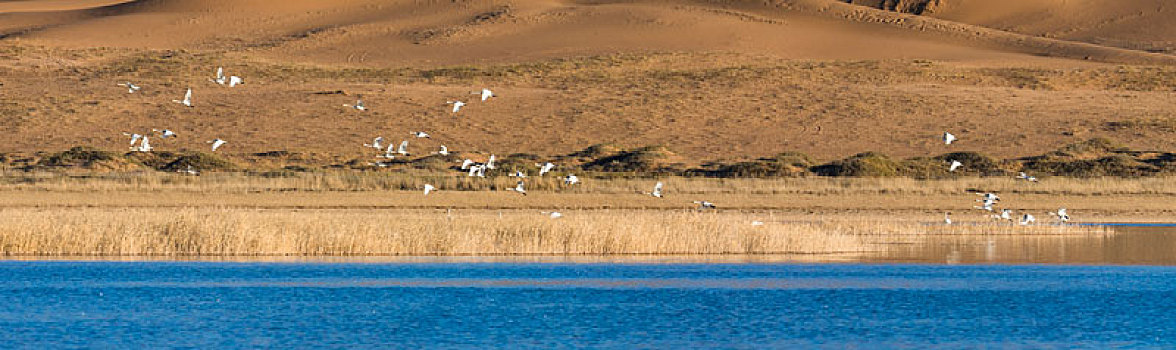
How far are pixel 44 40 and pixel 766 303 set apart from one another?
337 feet

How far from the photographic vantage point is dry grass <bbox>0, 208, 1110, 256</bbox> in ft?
105

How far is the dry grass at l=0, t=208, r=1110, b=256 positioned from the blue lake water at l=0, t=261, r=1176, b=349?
1.15 meters

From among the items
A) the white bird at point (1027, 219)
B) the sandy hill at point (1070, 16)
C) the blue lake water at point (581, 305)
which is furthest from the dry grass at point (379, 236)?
the sandy hill at point (1070, 16)

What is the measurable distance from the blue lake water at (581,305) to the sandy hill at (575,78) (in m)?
39.5

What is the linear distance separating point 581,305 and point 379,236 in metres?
8.55

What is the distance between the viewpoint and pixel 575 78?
9344 centimetres

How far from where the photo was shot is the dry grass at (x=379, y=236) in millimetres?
31953

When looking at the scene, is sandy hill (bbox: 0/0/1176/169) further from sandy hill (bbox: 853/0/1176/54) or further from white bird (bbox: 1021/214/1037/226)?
white bird (bbox: 1021/214/1037/226)

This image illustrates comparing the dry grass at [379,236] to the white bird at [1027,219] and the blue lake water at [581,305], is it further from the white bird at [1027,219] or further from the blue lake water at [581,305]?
the white bird at [1027,219]

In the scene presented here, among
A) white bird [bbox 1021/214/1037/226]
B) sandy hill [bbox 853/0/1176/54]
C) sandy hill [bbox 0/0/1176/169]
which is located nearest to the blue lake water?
white bird [bbox 1021/214/1037/226]

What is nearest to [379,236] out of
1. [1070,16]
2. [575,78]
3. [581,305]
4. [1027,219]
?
[581,305]

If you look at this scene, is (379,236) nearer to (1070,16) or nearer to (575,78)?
(575,78)

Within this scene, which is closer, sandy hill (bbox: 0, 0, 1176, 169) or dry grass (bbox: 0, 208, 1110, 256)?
dry grass (bbox: 0, 208, 1110, 256)

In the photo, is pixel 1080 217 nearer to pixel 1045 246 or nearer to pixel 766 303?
pixel 1045 246
